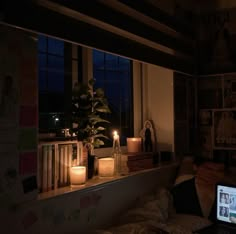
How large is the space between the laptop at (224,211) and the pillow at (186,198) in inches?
8.8

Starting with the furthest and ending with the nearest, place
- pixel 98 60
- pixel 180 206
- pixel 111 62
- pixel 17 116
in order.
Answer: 1. pixel 111 62
2. pixel 98 60
3. pixel 180 206
4. pixel 17 116

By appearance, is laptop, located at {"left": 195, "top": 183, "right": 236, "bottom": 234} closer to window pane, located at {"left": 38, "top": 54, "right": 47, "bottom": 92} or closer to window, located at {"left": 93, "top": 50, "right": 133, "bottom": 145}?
window, located at {"left": 93, "top": 50, "right": 133, "bottom": 145}

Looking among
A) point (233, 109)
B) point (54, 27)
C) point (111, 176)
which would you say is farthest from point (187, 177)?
point (54, 27)

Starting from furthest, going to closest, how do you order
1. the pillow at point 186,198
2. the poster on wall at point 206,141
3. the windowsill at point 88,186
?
the poster on wall at point 206,141 → the pillow at point 186,198 → the windowsill at point 88,186

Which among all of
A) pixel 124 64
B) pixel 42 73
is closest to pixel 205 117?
pixel 124 64

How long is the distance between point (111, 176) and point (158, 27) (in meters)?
1.32

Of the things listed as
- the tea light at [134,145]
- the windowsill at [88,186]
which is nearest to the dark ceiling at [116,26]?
the tea light at [134,145]

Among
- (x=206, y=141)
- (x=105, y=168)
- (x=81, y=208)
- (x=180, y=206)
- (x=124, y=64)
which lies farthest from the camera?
(x=206, y=141)

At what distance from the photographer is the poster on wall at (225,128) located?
9.84 feet

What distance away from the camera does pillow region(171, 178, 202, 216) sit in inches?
91.4

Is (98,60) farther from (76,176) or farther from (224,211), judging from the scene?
(224,211)

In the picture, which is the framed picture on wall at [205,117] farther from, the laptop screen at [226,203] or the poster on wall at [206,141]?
the laptop screen at [226,203]

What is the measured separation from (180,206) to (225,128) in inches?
40.5

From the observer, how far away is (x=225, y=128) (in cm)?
303
